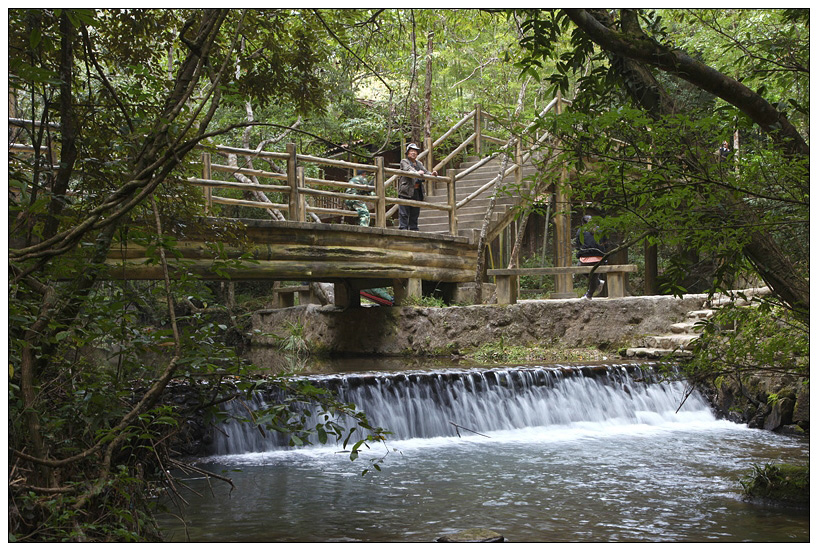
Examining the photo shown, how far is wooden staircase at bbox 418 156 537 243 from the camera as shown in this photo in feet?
43.7

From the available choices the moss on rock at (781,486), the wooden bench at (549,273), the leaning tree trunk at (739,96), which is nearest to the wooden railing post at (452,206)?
the wooden bench at (549,273)

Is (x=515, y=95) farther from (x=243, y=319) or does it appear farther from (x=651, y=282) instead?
(x=243, y=319)

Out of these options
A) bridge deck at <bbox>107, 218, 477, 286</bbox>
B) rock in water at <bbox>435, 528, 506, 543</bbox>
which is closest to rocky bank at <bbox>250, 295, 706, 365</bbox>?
bridge deck at <bbox>107, 218, 477, 286</bbox>

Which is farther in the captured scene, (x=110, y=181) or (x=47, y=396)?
(x=110, y=181)

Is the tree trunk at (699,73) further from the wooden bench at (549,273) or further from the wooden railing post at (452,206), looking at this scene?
the wooden railing post at (452,206)

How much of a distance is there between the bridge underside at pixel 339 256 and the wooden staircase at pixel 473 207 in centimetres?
68

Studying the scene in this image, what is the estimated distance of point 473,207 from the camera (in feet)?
47.2

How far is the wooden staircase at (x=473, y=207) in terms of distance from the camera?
13.3 meters

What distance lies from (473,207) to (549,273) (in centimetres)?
353

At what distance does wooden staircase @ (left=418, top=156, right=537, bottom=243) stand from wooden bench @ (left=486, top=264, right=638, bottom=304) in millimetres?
1436

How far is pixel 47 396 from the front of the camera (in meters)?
3.39

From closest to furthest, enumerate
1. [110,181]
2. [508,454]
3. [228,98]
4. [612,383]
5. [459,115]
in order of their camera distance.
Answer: [228,98] < [110,181] < [508,454] < [612,383] < [459,115]

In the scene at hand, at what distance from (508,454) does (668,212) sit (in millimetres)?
3822
